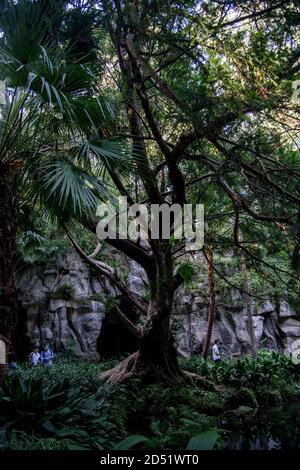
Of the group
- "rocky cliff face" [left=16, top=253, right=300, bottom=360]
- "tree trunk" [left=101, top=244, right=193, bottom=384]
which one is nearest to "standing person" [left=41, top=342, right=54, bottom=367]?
"rocky cliff face" [left=16, top=253, right=300, bottom=360]

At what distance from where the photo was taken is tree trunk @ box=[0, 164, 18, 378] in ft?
15.0

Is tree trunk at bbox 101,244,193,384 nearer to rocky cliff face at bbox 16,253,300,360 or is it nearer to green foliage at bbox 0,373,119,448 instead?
green foliage at bbox 0,373,119,448

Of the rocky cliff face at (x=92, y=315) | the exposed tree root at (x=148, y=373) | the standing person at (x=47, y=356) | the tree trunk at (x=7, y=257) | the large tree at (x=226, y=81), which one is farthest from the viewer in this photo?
the rocky cliff face at (x=92, y=315)

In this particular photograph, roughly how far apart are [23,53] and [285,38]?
10.3 feet

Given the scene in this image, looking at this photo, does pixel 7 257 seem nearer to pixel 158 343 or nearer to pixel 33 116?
pixel 33 116

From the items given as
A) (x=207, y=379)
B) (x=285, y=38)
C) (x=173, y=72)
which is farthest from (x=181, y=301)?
(x=285, y=38)

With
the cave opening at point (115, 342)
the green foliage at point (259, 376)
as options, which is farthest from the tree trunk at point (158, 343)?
the cave opening at point (115, 342)

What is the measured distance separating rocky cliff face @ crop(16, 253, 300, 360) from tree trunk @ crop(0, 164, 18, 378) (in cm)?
946

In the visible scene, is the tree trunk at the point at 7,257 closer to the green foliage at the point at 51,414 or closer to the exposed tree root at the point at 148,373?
the green foliage at the point at 51,414

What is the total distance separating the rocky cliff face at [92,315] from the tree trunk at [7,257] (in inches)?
372

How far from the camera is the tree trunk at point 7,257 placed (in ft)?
15.0

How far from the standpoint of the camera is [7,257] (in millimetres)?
4680

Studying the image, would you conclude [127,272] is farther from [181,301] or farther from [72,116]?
[72,116]

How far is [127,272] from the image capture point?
1507 cm
